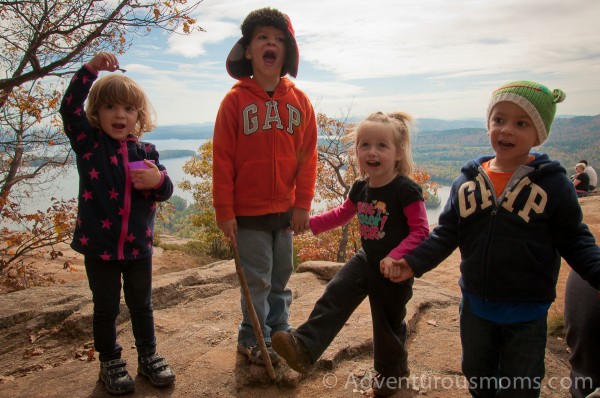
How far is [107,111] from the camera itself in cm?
258

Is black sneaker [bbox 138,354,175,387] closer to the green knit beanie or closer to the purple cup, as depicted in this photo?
the purple cup

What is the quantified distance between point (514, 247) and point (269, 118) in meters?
1.56

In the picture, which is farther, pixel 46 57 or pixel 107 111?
pixel 46 57

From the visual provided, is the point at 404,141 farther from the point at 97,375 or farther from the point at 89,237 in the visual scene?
the point at 97,375

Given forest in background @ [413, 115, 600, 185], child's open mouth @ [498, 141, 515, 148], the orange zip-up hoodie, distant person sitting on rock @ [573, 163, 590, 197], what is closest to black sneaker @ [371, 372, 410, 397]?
the orange zip-up hoodie

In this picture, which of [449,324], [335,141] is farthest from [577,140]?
[449,324]

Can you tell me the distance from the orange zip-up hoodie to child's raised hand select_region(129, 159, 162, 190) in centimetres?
35

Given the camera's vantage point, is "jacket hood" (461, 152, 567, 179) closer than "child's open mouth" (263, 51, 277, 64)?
Yes

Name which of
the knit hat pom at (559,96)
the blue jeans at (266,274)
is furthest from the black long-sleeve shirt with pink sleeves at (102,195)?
the knit hat pom at (559,96)

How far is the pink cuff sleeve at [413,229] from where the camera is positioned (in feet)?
7.48

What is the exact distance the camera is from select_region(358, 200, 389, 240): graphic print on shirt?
8.15 ft

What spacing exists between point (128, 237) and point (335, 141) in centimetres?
1011

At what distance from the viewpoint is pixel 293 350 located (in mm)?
2404

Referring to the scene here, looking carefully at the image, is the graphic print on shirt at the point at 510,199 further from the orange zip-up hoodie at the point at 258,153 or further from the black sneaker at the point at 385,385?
the black sneaker at the point at 385,385
